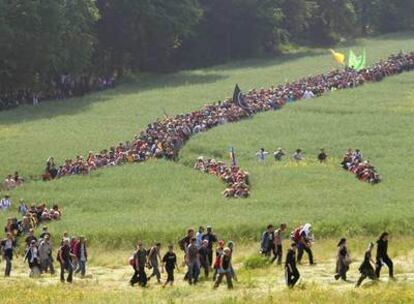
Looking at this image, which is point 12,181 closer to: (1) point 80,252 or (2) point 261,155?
(2) point 261,155

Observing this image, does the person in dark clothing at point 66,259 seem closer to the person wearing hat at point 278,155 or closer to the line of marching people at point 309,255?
the line of marching people at point 309,255

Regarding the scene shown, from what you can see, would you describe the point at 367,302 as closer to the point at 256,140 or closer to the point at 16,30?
the point at 256,140

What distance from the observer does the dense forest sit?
77.2 m

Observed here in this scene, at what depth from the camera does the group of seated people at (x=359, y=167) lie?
4366 centimetres

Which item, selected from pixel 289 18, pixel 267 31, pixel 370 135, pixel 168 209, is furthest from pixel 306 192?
pixel 289 18

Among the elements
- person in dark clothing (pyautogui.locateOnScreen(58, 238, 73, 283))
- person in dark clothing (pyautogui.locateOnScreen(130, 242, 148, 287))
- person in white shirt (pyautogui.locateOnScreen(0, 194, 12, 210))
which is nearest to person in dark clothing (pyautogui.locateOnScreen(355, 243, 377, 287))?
person in dark clothing (pyautogui.locateOnScreen(130, 242, 148, 287))

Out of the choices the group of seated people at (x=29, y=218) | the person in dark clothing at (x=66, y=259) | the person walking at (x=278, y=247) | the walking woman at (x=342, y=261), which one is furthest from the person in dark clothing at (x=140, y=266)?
the group of seated people at (x=29, y=218)

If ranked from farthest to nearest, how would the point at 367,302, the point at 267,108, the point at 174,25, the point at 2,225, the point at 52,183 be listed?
the point at 174,25
the point at 267,108
the point at 52,183
the point at 2,225
the point at 367,302

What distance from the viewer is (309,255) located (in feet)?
100

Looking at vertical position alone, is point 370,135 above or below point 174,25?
below

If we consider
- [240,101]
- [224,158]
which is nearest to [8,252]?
[224,158]

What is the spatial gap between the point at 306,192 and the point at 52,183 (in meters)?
12.9

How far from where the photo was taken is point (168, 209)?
40094 mm

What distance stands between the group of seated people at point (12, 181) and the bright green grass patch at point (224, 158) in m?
0.79
